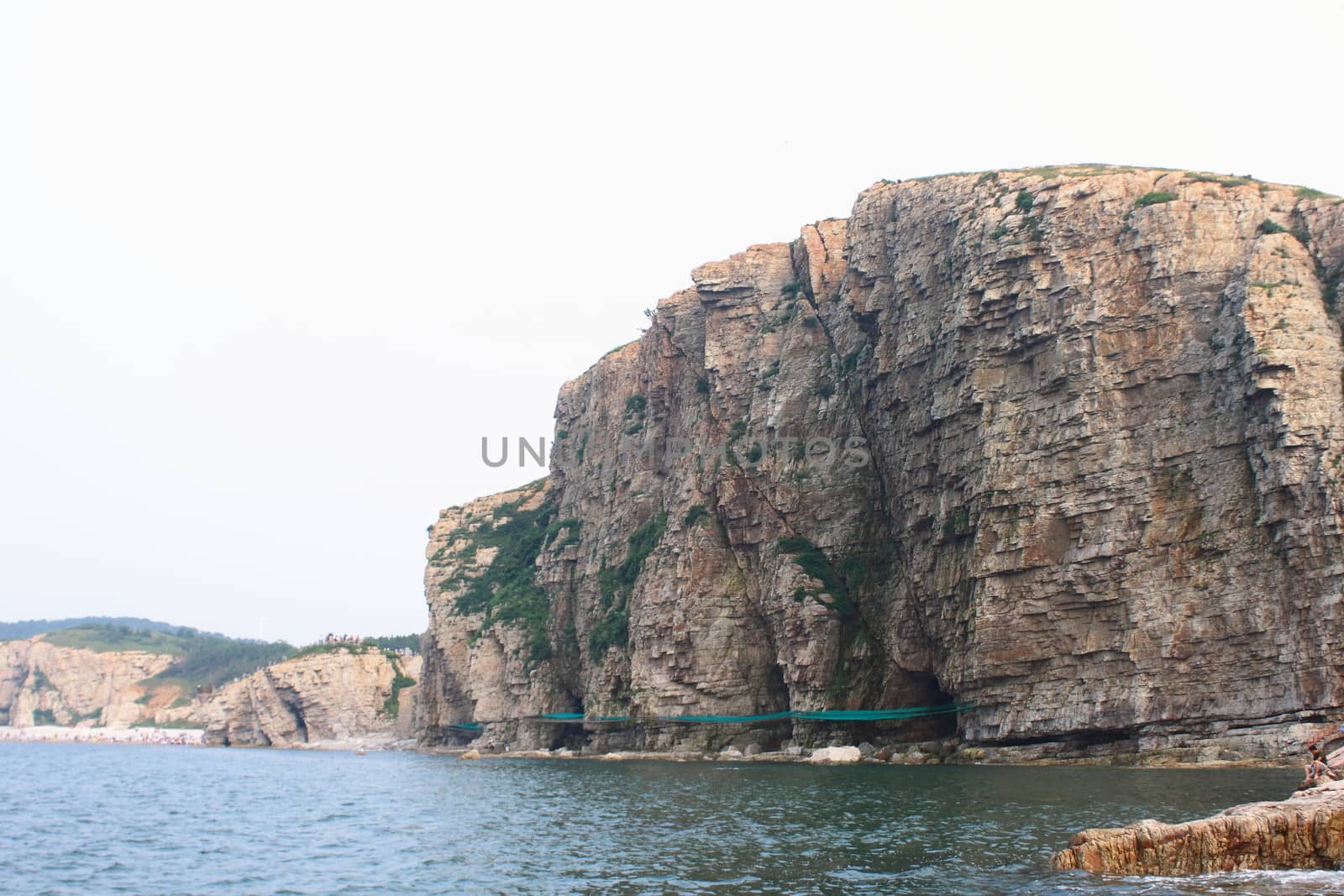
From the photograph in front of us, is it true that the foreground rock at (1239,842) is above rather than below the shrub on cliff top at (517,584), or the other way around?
below

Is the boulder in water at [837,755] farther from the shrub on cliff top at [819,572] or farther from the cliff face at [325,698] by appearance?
the cliff face at [325,698]

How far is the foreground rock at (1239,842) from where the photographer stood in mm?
19891

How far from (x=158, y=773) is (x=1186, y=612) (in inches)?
2554

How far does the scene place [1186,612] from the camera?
47.2 m

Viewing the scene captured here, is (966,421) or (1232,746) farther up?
(966,421)

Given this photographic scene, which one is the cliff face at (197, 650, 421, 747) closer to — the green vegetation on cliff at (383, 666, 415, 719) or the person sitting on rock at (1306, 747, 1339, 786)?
the green vegetation on cliff at (383, 666, 415, 719)

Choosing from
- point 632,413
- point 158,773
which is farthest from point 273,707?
point 632,413

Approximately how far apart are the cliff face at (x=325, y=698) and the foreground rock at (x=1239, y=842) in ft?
356

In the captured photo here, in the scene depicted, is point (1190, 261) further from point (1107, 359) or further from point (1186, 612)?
point (1186, 612)

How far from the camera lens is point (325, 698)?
122938 mm

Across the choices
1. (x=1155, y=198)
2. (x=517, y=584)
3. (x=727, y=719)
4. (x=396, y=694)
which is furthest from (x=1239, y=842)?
(x=396, y=694)

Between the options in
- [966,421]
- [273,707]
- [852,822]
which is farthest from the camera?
[273,707]

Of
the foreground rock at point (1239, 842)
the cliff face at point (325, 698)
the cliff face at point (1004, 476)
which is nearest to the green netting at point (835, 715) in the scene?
the cliff face at point (1004, 476)

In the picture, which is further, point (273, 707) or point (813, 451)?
point (273, 707)
